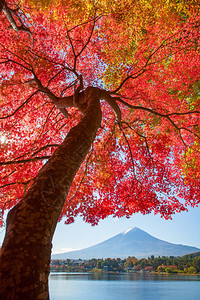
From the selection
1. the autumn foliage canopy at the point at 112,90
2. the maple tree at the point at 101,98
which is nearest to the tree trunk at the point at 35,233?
the maple tree at the point at 101,98

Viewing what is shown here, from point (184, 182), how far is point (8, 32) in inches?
428

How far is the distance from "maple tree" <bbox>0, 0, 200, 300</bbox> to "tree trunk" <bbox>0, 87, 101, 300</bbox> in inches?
3.2

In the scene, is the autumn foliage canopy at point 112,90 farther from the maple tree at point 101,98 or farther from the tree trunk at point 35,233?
the tree trunk at point 35,233

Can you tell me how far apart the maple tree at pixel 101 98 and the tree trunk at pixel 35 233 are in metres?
0.08

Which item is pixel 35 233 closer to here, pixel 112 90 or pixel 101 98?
pixel 101 98

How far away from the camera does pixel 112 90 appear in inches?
368

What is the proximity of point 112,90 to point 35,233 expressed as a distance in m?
8.62

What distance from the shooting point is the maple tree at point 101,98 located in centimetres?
589

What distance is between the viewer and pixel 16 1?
794cm

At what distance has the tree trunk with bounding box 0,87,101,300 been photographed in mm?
1406

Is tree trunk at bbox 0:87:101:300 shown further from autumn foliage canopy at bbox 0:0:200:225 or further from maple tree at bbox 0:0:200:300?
autumn foliage canopy at bbox 0:0:200:225

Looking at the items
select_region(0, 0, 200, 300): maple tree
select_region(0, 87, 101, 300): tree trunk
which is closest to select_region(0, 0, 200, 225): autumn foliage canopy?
select_region(0, 0, 200, 300): maple tree

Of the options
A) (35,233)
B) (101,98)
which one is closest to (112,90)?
(101,98)

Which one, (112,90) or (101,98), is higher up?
(112,90)
